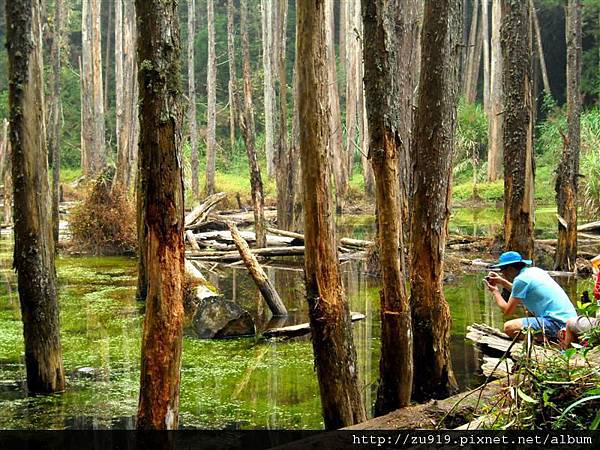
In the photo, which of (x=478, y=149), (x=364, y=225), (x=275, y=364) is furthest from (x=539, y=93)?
(x=275, y=364)

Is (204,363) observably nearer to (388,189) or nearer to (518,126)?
(388,189)

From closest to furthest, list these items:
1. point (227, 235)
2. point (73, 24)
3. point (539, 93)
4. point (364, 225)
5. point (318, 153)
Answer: point (318, 153)
point (227, 235)
point (364, 225)
point (539, 93)
point (73, 24)

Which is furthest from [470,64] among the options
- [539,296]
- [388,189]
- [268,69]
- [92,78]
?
[388,189]

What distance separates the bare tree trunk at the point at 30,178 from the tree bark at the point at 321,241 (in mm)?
2465

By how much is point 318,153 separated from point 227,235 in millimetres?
13069

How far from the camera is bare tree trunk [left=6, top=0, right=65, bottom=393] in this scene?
6898 mm

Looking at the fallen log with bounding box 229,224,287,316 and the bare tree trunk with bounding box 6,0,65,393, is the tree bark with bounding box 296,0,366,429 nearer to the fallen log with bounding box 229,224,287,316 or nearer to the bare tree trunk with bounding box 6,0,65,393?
the bare tree trunk with bounding box 6,0,65,393

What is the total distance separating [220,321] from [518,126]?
4.57 m

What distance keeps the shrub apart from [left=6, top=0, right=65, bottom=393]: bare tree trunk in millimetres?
10503

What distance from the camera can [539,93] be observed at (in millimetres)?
39719

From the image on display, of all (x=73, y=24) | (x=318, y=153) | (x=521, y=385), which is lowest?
(x=521, y=385)

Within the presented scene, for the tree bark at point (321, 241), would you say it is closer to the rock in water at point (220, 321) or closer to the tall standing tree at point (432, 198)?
the tall standing tree at point (432, 198)

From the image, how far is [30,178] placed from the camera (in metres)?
6.92

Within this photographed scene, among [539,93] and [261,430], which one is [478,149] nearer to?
[539,93]
